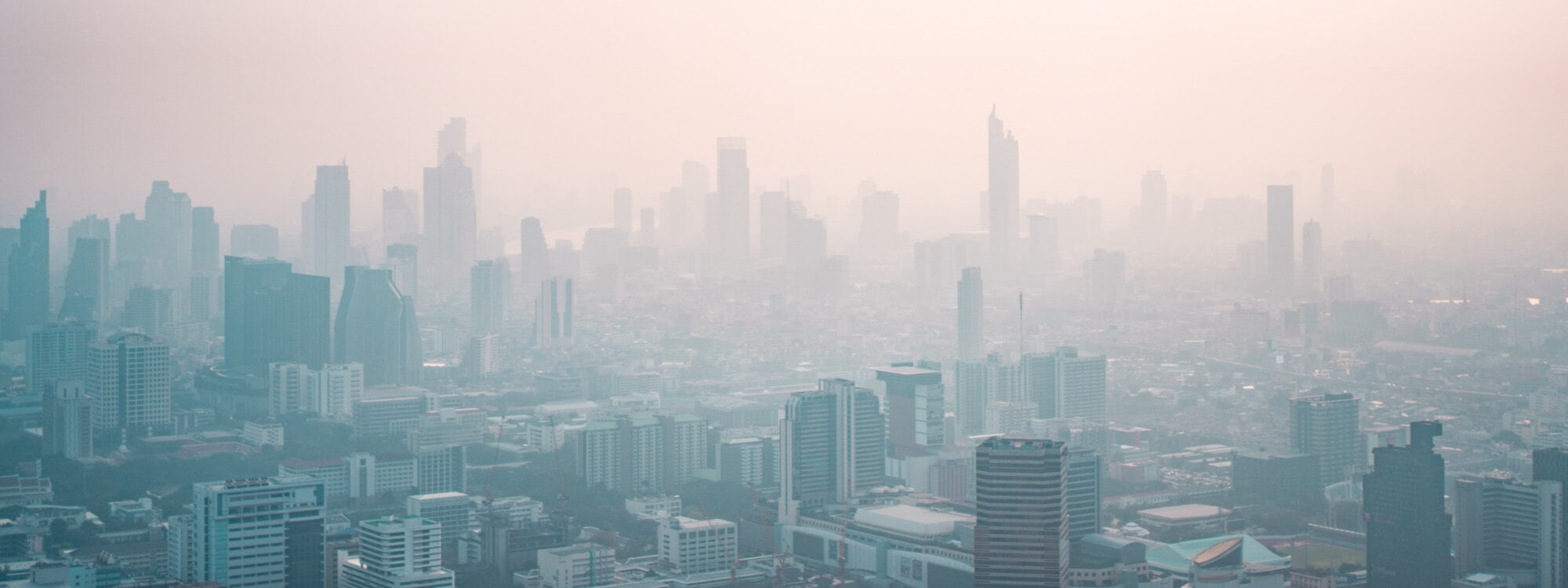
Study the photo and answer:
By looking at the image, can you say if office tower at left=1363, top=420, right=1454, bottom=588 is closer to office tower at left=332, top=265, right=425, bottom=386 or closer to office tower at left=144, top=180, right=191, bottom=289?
office tower at left=332, top=265, right=425, bottom=386

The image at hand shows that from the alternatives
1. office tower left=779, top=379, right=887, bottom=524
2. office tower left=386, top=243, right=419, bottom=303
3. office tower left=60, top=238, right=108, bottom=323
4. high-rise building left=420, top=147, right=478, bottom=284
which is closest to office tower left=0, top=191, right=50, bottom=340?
office tower left=60, top=238, right=108, bottom=323

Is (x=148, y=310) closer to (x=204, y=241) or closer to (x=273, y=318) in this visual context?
(x=204, y=241)

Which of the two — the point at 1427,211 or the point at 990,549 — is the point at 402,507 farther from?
the point at 1427,211

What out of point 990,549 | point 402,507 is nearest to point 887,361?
point 402,507

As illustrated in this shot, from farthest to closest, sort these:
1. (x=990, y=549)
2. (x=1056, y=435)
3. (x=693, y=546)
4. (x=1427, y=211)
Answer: (x=1427, y=211), (x=1056, y=435), (x=693, y=546), (x=990, y=549)

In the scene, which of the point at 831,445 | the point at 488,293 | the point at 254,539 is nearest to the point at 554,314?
the point at 488,293

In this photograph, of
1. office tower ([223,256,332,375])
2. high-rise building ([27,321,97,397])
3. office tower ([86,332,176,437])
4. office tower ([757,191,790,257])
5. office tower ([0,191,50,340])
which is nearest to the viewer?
office tower ([86,332,176,437])

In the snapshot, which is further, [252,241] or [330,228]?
[330,228]
